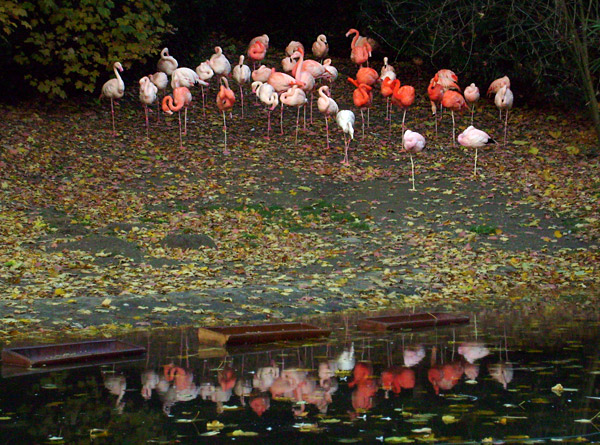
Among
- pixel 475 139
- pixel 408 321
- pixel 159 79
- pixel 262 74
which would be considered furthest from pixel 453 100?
pixel 408 321

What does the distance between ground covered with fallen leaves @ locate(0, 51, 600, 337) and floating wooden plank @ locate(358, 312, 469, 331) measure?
129cm

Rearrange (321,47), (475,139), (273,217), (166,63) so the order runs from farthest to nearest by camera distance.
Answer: (321,47)
(166,63)
(475,139)
(273,217)

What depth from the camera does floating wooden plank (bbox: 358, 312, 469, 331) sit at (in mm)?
8289

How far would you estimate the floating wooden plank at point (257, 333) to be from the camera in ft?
24.7

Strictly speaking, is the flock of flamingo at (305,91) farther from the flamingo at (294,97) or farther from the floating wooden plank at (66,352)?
the floating wooden plank at (66,352)

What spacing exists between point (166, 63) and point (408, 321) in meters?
13.9

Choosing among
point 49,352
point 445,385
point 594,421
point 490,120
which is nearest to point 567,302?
point 445,385

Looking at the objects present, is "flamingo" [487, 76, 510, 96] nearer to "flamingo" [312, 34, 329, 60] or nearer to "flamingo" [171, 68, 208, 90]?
"flamingo" [312, 34, 329, 60]

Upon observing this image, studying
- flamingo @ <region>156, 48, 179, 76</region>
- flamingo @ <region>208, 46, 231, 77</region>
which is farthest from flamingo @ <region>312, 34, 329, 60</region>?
flamingo @ <region>156, 48, 179, 76</region>

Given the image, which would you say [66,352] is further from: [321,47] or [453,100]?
[321,47]

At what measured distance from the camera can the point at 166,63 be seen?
67.6 ft

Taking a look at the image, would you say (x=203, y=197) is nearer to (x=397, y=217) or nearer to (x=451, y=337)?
(x=397, y=217)

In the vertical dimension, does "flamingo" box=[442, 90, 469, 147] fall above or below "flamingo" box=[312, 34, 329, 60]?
below

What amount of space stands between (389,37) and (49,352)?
58.2ft
